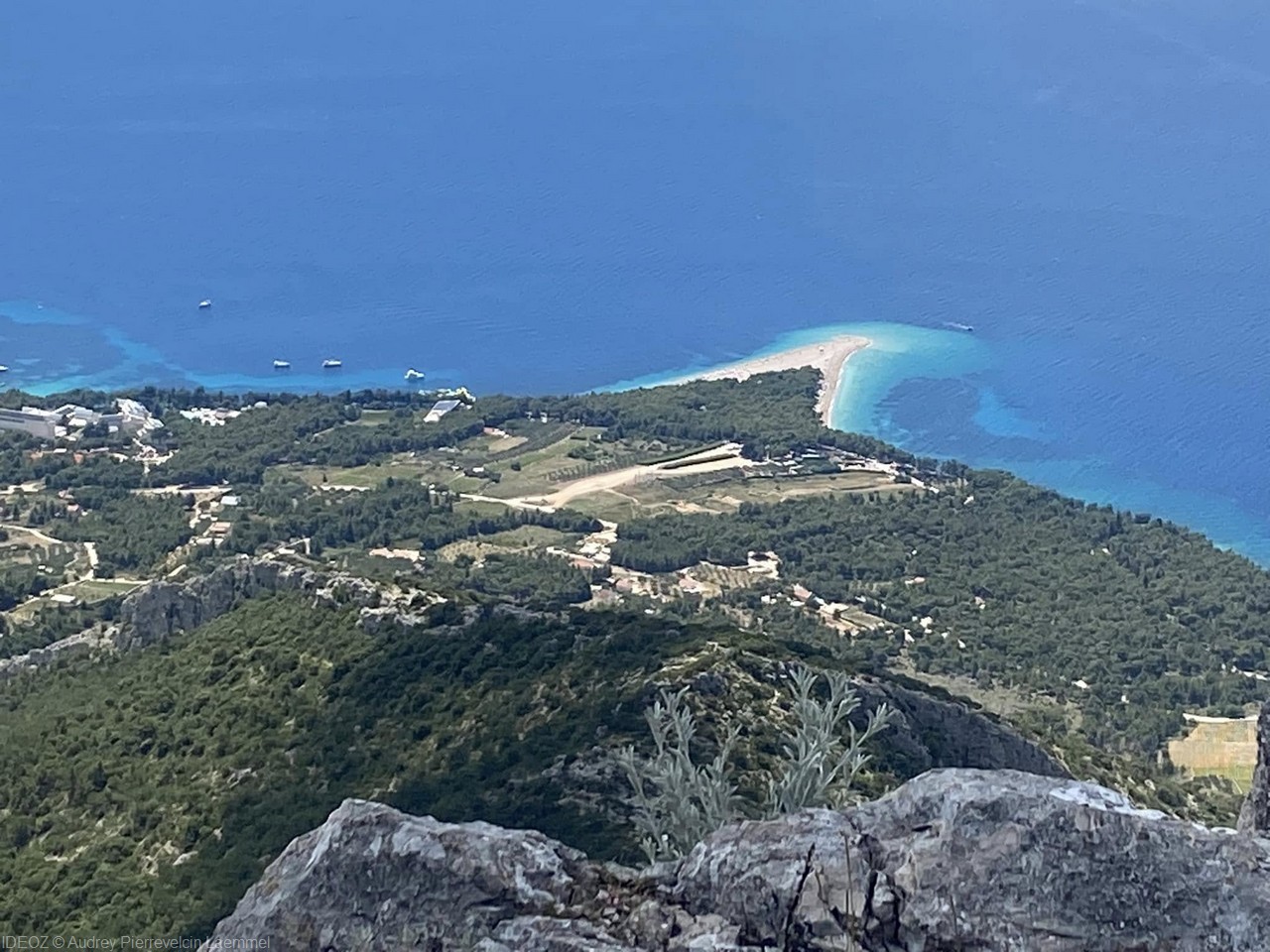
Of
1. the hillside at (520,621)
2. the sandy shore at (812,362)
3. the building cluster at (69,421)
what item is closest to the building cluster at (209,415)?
the hillside at (520,621)

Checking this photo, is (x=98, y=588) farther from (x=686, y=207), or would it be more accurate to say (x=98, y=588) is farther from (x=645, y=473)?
(x=686, y=207)

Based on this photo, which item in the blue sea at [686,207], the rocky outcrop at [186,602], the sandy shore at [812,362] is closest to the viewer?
the rocky outcrop at [186,602]

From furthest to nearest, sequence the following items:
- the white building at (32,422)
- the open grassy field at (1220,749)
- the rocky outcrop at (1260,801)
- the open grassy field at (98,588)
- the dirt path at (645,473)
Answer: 1. the white building at (32,422)
2. the dirt path at (645,473)
3. the open grassy field at (98,588)
4. the open grassy field at (1220,749)
5. the rocky outcrop at (1260,801)

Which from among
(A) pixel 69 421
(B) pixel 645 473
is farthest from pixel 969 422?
(A) pixel 69 421

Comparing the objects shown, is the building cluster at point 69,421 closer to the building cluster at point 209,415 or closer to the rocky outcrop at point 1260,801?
the building cluster at point 209,415

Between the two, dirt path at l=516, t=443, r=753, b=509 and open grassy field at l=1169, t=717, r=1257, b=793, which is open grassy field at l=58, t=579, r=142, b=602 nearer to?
dirt path at l=516, t=443, r=753, b=509

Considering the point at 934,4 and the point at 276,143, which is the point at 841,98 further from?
the point at 276,143
